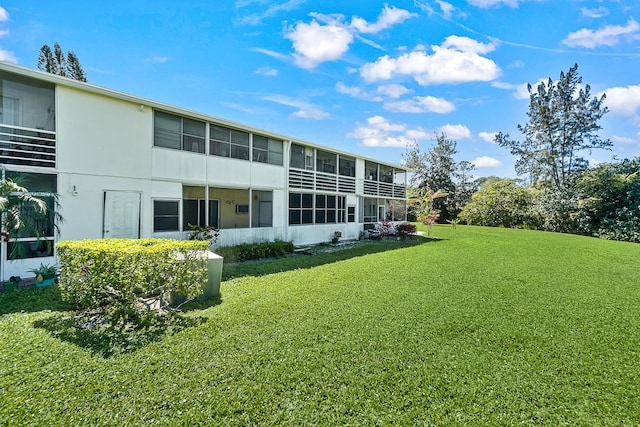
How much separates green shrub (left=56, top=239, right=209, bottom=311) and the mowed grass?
607 mm

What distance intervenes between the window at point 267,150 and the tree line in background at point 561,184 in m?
25.4

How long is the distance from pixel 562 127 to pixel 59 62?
4411 cm

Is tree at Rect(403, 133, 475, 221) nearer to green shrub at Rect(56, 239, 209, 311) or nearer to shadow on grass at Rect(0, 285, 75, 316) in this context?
green shrub at Rect(56, 239, 209, 311)

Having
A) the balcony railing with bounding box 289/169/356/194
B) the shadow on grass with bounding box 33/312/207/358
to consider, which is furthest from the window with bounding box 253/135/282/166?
the shadow on grass with bounding box 33/312/207/358

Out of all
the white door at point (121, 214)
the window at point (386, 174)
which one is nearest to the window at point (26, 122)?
the white door at point (121, 214)

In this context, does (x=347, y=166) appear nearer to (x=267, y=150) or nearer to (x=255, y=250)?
(x=267, y=150)

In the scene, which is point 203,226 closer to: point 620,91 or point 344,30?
point 344,30

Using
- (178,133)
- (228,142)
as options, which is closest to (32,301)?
(178,133)

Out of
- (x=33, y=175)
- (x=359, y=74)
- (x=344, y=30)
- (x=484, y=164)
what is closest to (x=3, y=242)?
(x=33, y=175)

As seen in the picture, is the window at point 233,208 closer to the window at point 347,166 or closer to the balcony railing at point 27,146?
the window at point 347,166

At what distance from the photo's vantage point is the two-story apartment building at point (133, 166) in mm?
7434

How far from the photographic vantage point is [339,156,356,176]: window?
55.7ft

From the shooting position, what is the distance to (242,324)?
5051mm

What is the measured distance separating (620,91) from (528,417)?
118ft
